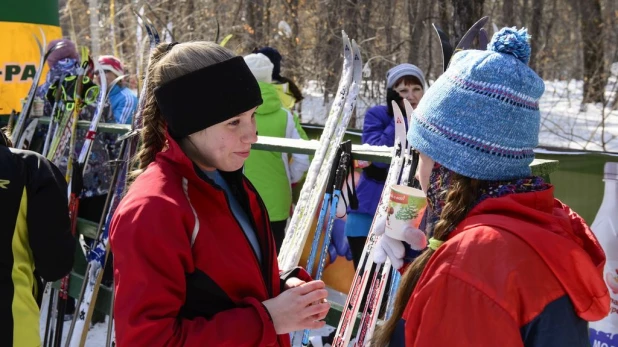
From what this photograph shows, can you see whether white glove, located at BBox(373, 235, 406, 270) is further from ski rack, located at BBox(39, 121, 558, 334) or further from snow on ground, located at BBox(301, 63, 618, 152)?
snow on ground, located at BBox(301, 63, 618, 152)

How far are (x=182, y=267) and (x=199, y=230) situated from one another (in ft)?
0.35

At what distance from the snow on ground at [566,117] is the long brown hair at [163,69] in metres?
8.95

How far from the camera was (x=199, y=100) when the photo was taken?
70.9 inches

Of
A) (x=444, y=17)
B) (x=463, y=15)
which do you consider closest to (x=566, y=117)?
(x=444, y=17)

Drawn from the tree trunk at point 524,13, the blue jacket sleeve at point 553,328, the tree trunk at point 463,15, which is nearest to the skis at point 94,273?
the blue jacket sleeve at point 553,328

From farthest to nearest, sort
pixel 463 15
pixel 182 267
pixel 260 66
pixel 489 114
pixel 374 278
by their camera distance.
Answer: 1. pixel 463 15
2. pixel 260 66
3. pixel 374 278
4. pixel 182 267
5. pixel 489 114

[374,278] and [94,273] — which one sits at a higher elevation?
[374,278]

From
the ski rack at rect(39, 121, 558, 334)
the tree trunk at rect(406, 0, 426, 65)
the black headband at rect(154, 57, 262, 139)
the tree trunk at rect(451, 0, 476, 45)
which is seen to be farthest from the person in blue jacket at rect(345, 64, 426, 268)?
the tree trunk at rect(406, 0, 426, 65)

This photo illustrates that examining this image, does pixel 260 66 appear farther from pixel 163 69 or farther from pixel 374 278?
pixel 163 69

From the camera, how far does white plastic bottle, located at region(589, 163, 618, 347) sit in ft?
9.82

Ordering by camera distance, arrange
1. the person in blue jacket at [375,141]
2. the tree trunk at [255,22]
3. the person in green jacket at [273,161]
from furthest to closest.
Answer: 1. the tree trunk at [255,22]
2. the person in green jacket at [273,161]
3. the person in blue jacket at [375,141]

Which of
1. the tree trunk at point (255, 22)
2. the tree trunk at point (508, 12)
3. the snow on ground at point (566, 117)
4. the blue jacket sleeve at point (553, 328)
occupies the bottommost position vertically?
the snow on ground at point (566, 117)

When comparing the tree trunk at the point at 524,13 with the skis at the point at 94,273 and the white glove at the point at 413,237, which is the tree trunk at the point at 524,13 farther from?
the white glove at the point at 413,237

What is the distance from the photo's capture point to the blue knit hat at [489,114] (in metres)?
1.42
